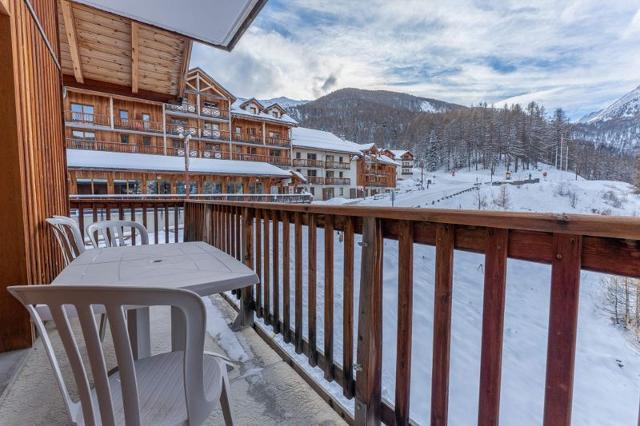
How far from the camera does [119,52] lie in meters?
4.17

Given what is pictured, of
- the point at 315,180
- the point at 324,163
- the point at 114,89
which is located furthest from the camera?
the point at 324,163

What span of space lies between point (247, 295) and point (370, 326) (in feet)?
4.69

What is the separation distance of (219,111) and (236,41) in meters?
20.8

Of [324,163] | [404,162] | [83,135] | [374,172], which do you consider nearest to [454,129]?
[404,162]

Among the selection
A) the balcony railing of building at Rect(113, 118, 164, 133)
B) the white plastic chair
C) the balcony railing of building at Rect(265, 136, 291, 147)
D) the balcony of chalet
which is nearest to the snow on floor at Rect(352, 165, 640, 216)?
the balcony railing of building at Rect(265, 136, 291, 147)

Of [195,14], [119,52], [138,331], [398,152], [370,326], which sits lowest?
[138,331]

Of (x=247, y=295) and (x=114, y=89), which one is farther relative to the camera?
(x=114, y=89)

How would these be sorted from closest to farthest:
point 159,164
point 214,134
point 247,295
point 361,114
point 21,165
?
point 21,165
point 247,295
point 159,164
point 214,134
point 361,114

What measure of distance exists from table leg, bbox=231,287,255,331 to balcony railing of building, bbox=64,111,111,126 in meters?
19.8

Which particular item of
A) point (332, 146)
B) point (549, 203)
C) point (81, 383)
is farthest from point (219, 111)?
point (81, 383)

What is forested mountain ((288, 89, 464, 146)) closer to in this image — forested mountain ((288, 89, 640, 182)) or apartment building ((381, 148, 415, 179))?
forested mountain ((288, 89, 640, 182))

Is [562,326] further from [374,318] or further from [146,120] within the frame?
[146,120]

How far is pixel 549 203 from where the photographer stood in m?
19.8

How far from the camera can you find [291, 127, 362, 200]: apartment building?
27469mm
